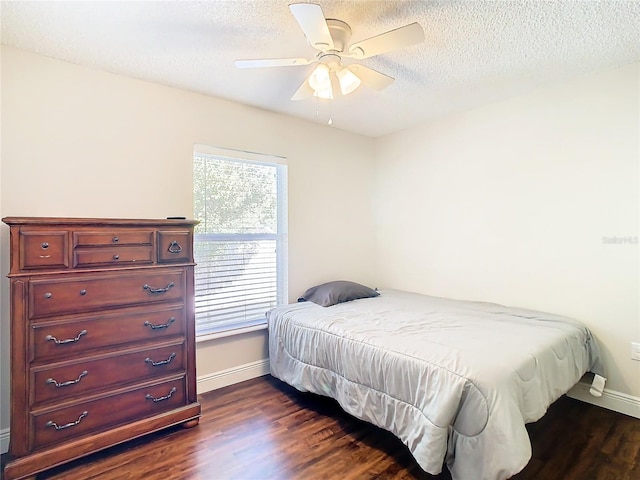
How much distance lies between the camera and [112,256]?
200cm

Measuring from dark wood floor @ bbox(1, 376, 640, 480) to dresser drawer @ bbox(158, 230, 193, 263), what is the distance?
3.64ft

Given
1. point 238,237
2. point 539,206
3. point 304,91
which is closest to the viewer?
point 304,91

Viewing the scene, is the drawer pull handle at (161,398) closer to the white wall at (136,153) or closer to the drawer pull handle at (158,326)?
the drawer pull handle at (158,326)

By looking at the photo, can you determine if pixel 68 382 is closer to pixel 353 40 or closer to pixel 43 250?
pixel 43 250

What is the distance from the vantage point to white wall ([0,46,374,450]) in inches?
81.9

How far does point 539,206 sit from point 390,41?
6.32ft

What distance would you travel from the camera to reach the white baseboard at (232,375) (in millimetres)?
2773

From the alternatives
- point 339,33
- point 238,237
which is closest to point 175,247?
point 238,237

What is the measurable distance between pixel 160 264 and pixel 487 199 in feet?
8.97

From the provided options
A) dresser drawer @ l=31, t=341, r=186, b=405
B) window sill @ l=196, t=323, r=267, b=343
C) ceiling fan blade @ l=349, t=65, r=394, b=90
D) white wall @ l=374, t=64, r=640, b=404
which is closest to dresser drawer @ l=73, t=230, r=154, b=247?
dresser drawer @ l=31, t=341, r=186, b=405

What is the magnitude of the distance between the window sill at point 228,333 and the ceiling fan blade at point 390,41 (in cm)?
226

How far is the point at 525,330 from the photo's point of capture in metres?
2.18

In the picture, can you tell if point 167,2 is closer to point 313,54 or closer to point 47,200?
point 313,54

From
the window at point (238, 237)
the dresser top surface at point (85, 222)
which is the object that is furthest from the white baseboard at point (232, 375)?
the dresser top surface at point (85, 222)
